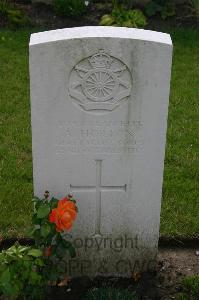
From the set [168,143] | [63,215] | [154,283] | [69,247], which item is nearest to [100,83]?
[63,215]

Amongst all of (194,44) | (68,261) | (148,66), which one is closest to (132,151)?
(148,66)

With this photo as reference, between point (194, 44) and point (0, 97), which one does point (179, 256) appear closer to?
point (0, 97)

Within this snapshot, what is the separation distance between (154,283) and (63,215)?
99 cm

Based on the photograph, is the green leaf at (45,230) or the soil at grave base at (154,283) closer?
the green leaf at (45,230)

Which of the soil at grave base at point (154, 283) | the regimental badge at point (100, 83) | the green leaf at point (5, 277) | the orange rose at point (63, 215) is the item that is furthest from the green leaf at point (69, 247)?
the regimental badge at point (100, 83)

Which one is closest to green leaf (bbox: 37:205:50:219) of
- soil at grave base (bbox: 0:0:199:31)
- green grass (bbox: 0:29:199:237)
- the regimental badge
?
the regimental badge

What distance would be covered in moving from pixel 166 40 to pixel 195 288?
5.23 ft

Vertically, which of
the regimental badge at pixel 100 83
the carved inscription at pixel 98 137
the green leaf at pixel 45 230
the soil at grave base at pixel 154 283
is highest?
the regimental badge at pixel 100 83

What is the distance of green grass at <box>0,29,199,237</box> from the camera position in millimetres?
4836

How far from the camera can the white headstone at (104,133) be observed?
11.7 feet

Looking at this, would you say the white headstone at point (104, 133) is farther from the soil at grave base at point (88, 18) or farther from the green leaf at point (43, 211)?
the soil at grave base at point (88, 18)

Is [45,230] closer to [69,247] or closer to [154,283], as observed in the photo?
[69,247]

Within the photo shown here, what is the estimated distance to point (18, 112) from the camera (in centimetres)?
645

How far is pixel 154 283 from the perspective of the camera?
4184 millimetres
